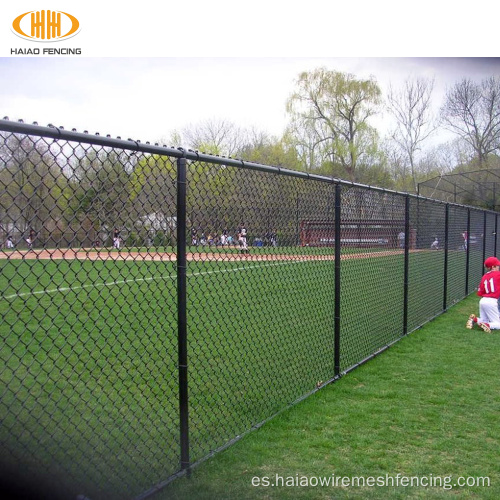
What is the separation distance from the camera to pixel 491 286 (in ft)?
25.8

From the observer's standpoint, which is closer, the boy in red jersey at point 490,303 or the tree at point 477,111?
the boy in red jersey at point 490,303

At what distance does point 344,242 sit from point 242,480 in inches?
139

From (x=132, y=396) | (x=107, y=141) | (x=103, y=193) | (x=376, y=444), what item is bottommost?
(x=376, y=444)

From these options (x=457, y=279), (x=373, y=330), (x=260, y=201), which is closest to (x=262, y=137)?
(x=457, y=279)

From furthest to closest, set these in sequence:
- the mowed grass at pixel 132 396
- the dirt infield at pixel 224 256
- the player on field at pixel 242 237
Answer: the player on field at pixel 242 237 < the dirt infield at pixel 224 256 < the mowed grass at pixel 132 396

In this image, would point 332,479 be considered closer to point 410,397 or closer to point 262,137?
point 410,397

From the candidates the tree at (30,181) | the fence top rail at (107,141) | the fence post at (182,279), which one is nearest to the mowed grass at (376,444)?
the fence post at (182,279)

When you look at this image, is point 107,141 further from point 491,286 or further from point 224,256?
point 491,286

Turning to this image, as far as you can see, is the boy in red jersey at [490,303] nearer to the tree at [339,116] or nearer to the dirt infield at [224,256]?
the dirt infield at [224,256]

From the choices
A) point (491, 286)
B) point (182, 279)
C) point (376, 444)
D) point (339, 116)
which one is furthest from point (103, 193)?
point (339, 116)

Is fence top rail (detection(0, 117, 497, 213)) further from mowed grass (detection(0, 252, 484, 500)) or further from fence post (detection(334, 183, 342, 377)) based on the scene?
fence post (detection(334, 183, 342, 377))

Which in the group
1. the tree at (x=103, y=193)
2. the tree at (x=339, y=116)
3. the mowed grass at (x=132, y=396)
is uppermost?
the tree at (x=339, y=116)

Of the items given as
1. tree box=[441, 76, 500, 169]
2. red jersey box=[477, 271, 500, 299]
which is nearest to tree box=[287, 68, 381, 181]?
tree box=[441, 76, 500, 169]

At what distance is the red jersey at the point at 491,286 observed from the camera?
25.7 ft
